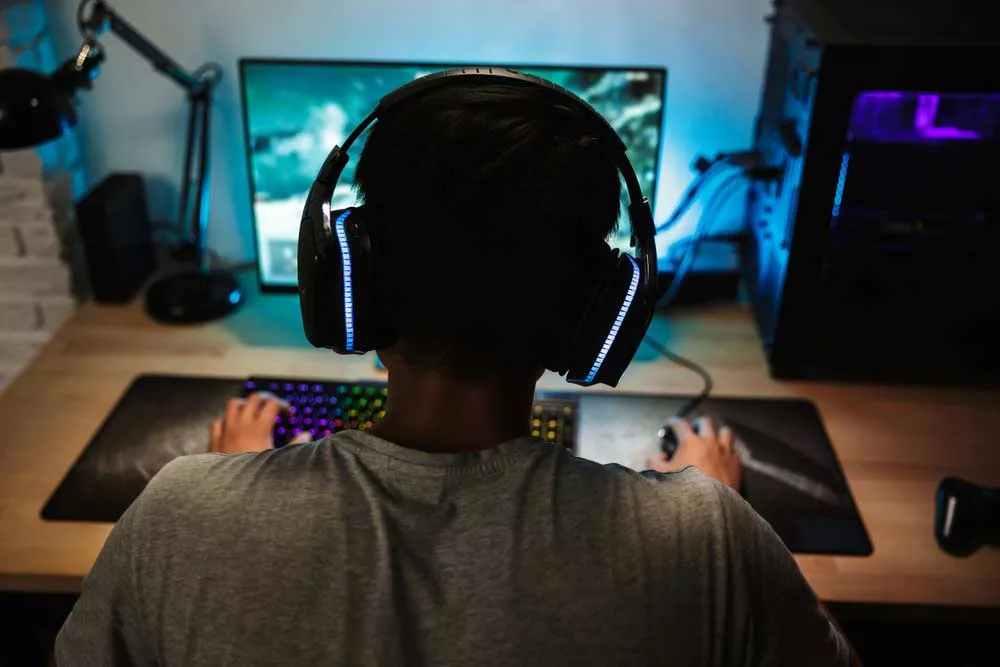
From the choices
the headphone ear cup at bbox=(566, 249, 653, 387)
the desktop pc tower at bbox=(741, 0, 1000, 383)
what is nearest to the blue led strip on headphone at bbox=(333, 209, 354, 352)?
the headphone ear cup at bbox=(566, 249, 653, 387)

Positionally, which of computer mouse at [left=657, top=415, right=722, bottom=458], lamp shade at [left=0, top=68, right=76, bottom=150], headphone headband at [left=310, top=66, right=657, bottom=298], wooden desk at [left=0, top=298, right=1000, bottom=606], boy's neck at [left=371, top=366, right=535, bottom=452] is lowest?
wooden desk at [left=0, top=298, right=1000, bottom=606]

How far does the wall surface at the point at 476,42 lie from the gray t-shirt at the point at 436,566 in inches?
33.9

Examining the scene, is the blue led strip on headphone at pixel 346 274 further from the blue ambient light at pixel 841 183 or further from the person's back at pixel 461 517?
the blue ambient light at pixel 841 183

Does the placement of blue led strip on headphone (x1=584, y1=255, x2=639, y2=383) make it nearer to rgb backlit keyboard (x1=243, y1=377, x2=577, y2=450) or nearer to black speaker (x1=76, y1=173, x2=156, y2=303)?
rgb backlit keyboard (x1=243, y1=377, x2=577, y2=450)

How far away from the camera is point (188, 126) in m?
1.51

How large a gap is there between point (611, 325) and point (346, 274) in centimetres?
21

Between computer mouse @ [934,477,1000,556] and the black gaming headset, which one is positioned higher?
the black gaming headset

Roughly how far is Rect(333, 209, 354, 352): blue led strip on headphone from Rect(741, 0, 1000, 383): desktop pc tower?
69 cm

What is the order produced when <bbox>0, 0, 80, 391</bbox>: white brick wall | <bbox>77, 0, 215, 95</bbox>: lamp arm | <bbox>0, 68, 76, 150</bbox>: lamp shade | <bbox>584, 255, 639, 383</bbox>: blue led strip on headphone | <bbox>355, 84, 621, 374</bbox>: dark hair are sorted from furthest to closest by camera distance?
<bbox>0, 0, 80, 391</bbox>: white brick wall < <bbox>77, 0, 215, 95</bbox>: lamp arm < <bbox>0, 68, 76, 150</bbox>: lamp shade < <bbox>584, 255, 639, 383</bbox>: blue led strip on headphone < <bbox>355, 84, 621, 374</bbox>: dark hair

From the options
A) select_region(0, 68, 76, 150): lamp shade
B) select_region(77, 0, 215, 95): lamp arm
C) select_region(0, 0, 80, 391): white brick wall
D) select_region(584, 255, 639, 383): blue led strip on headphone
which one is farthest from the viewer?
select_region(0, 0, 80, 391): white brick wall

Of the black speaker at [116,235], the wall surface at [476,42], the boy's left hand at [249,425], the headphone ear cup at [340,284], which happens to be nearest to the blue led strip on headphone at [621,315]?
the headphone ear cup at [340,284]

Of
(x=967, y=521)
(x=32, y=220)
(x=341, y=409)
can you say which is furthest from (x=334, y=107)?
(x=967, y=521)

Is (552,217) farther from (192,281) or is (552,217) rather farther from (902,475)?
(192,281)

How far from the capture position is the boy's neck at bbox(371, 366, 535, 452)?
0.72 m
